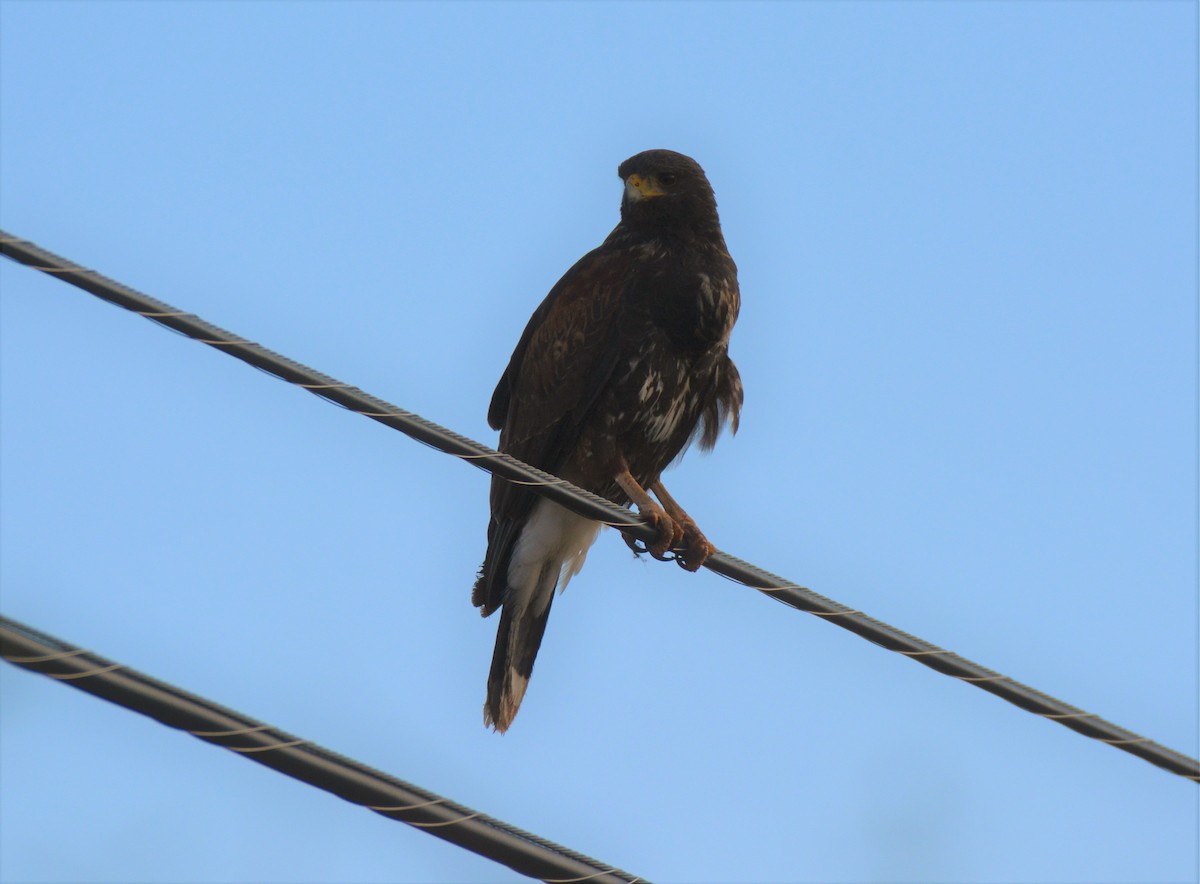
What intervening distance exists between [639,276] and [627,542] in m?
1.07

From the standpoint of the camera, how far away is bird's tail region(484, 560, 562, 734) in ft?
21.7

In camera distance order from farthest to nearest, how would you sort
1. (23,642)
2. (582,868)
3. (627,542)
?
(627,542) < (582,868) < (23,642)

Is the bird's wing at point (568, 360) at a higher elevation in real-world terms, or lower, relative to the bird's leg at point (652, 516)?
higher

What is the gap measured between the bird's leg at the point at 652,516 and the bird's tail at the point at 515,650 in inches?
22.9

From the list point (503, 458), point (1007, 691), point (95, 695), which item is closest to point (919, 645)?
point (1007, 691)

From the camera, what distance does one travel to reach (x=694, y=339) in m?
6.63

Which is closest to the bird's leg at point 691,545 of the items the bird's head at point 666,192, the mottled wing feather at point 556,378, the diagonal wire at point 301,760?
the mottled wing feather at point 556,378

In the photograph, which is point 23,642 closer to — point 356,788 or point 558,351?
point 356,788

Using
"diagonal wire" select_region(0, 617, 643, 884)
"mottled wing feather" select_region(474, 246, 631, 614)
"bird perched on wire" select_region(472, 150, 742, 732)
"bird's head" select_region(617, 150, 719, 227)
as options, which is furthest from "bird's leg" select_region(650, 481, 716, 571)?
"diagonal wire" select_region(0, 617, 643, 884)

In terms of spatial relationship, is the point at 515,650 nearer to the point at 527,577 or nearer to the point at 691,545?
the point at 527,577

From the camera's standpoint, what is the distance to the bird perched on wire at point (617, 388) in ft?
21.7

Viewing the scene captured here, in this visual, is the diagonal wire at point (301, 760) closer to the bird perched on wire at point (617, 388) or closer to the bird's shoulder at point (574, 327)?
the bird perched on wire at point (617, 388)

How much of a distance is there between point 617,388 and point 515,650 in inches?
45.7

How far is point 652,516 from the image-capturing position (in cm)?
621
